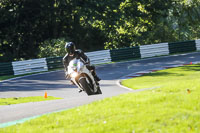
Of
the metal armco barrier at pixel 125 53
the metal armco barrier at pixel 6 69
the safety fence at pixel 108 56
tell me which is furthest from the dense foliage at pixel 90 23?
the metal armco barrier at pixel 6 69

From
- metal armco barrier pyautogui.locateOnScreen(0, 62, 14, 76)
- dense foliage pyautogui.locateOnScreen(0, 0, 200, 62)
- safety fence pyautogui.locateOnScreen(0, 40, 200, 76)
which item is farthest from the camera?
dense foliage pyautogui.locateOnScreen(0, 0, 200, 62)

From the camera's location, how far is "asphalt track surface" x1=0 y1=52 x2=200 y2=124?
8.98 m

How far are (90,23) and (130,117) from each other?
23.7 meters

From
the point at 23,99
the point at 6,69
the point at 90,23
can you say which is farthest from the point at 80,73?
the point at 90,23

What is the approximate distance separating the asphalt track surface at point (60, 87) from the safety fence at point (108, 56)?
227 cm

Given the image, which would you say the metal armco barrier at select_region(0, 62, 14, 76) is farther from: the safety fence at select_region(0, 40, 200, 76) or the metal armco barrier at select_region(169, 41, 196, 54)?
the metal armco barrier at select_region(169, 41, 196, 54)

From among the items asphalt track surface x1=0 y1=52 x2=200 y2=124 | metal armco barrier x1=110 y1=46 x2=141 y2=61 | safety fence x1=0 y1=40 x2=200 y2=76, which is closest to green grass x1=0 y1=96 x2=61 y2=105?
asphalt track surface x1=0 y1=52 x2=200 y2=124

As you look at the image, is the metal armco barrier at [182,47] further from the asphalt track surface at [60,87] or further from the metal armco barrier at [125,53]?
the metal armco barrier at [125,53]

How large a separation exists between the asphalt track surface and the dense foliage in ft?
22.8

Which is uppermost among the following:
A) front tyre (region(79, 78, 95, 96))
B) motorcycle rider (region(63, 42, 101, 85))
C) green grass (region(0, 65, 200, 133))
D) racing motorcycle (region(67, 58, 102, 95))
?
motorcycle rider (region(63, 42, 101, 85))

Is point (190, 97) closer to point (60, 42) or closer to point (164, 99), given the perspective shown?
point (164, 99)

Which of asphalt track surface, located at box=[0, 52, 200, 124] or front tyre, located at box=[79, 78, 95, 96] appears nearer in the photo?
asphalt track surface, located at box=[0, 52, 200, 124]

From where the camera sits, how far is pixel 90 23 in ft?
98.7

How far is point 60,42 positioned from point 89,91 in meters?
19.4
